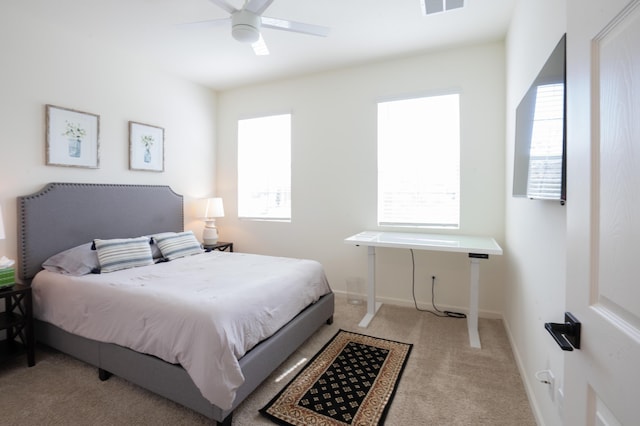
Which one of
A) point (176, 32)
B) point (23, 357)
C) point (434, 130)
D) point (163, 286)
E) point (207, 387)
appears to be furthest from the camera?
point (434, 130)

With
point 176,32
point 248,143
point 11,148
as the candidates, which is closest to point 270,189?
point 248,143

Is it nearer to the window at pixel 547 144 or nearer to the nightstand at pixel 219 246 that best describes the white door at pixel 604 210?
the window at pixel 547 144

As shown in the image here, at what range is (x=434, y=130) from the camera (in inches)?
131

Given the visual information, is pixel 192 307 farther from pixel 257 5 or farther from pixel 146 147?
pixel 146 147

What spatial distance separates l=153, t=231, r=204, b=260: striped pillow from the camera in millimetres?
3172

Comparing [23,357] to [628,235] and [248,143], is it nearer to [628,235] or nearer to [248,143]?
[248,143]

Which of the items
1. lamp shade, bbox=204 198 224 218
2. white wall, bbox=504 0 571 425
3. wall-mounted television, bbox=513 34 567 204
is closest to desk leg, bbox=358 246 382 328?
white wall, bbox=504 0 571 425

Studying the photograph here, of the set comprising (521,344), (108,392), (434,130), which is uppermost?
(434,130)

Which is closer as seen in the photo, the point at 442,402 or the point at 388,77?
the point at 442,402

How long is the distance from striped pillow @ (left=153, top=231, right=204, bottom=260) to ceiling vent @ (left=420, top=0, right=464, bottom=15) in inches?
125

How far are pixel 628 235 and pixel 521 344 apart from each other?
2014mm

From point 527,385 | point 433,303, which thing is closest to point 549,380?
point 527,385

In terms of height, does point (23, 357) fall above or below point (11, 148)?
below

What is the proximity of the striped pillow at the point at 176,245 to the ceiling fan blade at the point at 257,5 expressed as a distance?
236cm
